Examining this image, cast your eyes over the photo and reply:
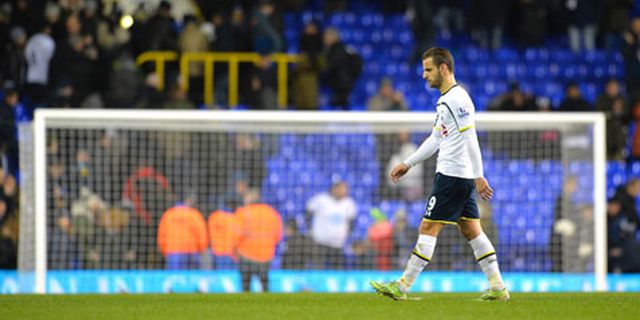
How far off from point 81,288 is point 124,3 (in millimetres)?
9520

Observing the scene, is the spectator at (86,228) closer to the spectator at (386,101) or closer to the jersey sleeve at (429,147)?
the spectator at (386,101)

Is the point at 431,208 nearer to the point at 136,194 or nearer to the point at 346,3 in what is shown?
the point at 136,194

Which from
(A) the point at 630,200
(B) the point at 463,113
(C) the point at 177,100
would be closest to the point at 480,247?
(B) the point at 463,113

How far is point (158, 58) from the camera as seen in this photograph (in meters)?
22.0

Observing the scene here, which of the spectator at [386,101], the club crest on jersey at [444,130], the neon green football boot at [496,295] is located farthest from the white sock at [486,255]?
the spectator at [386,101]

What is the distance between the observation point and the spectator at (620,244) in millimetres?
18641

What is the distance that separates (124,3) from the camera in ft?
79.2

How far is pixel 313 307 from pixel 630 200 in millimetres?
10469

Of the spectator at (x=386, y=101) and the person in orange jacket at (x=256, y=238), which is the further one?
the spectator at (x=386, y=101)

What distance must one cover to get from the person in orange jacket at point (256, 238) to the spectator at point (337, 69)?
18.9ft

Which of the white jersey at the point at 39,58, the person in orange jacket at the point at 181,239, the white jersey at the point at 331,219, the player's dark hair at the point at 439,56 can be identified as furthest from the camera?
the white jersey at the point at 39,58

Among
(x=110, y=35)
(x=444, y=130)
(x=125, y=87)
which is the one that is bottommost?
(x=444, y=130)

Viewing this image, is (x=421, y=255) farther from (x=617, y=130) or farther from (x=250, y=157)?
(x=617, y=130)

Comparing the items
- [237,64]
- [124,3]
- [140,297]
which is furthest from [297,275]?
[124,3]
